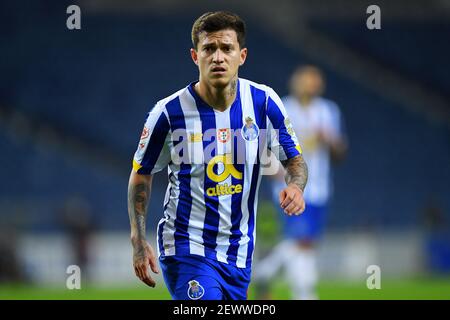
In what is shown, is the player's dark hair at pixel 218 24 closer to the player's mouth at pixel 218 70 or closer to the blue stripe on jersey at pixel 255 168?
the player's mouth at pixel 218 70

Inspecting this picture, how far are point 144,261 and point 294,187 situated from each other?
89cm

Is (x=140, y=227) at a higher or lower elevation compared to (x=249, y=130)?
lower

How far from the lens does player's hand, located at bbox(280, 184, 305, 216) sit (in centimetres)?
466

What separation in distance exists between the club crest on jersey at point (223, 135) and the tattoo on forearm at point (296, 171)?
368 mm

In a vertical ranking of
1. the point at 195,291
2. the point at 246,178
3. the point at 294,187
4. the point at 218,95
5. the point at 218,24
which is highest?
the point at 218,24

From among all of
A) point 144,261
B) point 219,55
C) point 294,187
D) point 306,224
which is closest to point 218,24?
point 219,55

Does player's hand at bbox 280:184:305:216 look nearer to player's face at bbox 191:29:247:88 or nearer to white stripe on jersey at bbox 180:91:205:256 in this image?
white stripe on jersey at bbox 180:91:205:256

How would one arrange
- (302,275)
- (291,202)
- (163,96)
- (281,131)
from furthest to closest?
(163,96) → (302,275) → (281,131) → (291,202)

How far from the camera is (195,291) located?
4.82 metres

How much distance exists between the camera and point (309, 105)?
966 centimetres

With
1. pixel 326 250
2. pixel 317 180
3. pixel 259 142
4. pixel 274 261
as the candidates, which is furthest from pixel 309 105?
pixel 326 250

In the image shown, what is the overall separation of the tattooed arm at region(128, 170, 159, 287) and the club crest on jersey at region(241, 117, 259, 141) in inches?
23.2

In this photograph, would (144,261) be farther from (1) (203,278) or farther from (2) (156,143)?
(2) (156,143)

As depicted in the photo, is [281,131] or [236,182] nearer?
[236,182]
